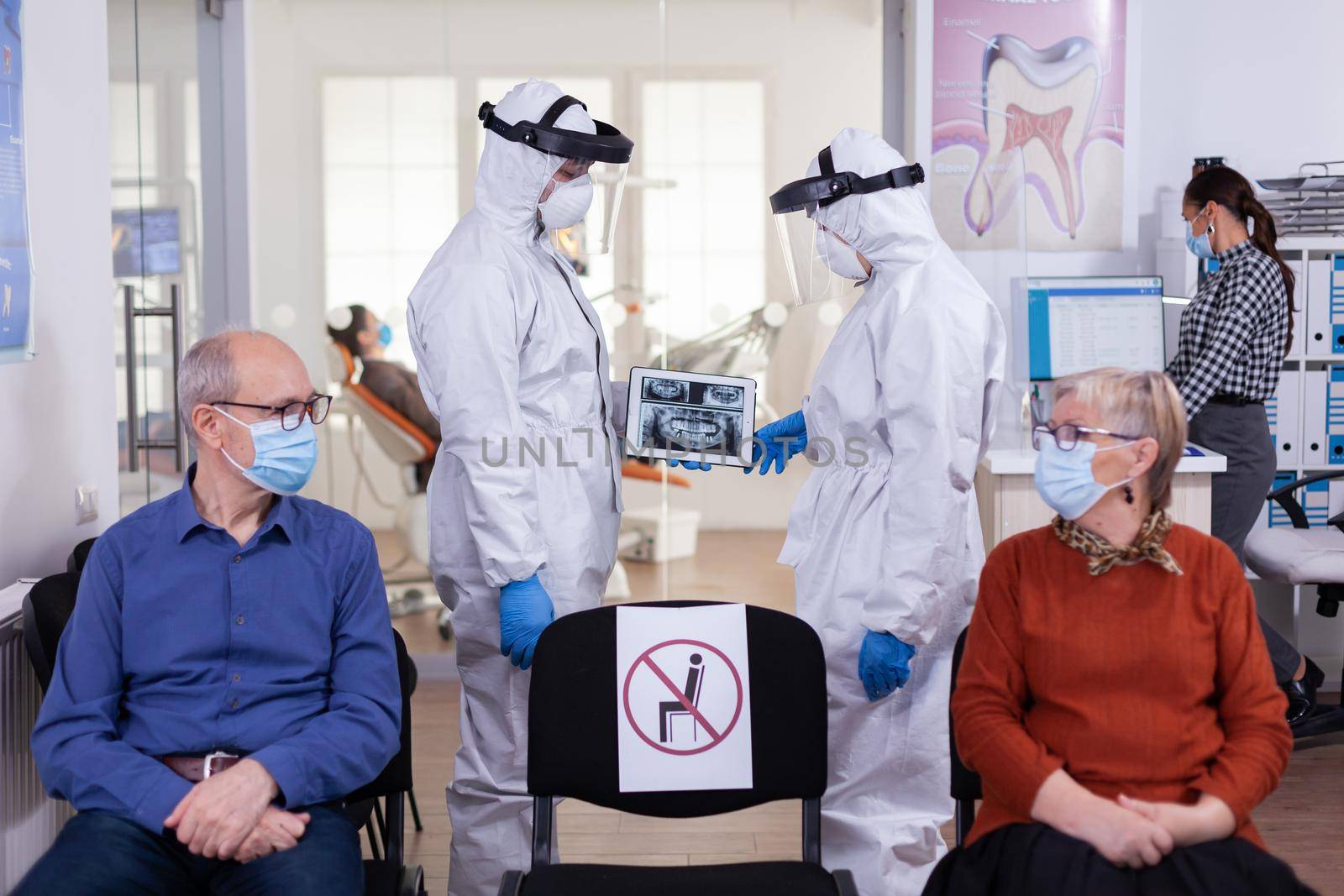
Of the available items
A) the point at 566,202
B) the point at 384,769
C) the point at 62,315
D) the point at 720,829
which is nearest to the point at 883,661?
the point at 384,769

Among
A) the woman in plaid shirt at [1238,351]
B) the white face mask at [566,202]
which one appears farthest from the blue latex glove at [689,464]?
the woman in plaid shirt at [1238,351]

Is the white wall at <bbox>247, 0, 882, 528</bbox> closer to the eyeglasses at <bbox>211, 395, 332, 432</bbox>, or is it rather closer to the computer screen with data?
the computer screen with data

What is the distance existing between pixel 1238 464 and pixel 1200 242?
2.14 ft

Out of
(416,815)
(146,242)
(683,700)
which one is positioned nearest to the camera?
(683,700)

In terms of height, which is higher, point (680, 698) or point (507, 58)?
point (507, 58)

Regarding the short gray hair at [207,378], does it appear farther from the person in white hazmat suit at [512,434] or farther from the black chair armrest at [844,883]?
the black chair armrest at [844,883]

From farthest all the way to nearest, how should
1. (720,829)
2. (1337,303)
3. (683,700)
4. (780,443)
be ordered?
(1337,303)
(720,829)
(780,443)
(683,700)

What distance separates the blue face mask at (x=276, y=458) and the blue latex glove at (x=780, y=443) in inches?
40.6

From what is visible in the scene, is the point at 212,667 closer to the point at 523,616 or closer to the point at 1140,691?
the point at 523,616

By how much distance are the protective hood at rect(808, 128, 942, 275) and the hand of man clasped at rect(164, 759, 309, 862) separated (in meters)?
1.31

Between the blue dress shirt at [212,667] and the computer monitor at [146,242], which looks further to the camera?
the computer monitor at [146,242]

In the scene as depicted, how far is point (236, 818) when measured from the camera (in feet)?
5.13

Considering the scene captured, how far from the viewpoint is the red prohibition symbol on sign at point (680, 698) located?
1.79 m

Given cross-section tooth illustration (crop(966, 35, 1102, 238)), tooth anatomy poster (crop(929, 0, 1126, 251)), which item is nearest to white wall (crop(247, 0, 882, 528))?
tooth anatomy poster (crop(929, 0, 1126, 251))
